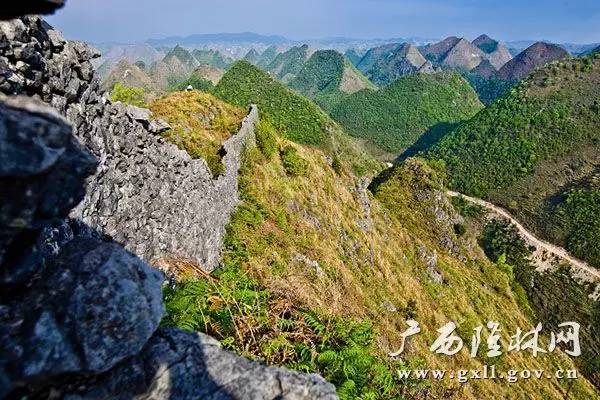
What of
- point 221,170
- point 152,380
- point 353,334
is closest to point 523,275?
point 221,170

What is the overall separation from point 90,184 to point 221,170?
36.9ft

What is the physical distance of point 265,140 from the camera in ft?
99.4

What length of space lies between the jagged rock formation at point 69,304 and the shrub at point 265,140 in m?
22.3

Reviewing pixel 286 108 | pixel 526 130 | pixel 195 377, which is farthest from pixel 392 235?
pixel 286 108

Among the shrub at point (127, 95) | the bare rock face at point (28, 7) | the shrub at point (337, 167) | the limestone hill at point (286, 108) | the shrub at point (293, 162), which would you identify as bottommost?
the limestone hill at point (286, 108)

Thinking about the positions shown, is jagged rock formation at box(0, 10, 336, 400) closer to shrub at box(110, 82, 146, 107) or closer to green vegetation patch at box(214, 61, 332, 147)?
shrub at box(110, 82, 146, 107)

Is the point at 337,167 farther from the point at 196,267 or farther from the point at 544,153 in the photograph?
the point at 544,153

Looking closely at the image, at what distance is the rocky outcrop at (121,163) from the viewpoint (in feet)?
24.5

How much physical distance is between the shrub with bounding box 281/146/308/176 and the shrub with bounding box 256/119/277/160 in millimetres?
817

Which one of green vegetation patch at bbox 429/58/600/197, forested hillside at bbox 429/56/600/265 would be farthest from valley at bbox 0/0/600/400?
green vegetation patch at bbox 429/58/600/197

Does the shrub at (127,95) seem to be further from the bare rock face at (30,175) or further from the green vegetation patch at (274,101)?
the green vegetation patch at (274,101)

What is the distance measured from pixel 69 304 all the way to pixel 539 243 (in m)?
102

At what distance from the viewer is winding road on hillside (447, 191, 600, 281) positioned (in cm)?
8725

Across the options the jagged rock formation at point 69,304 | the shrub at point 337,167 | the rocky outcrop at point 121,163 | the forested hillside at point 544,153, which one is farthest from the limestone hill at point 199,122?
the forested hillside at point 544,153
